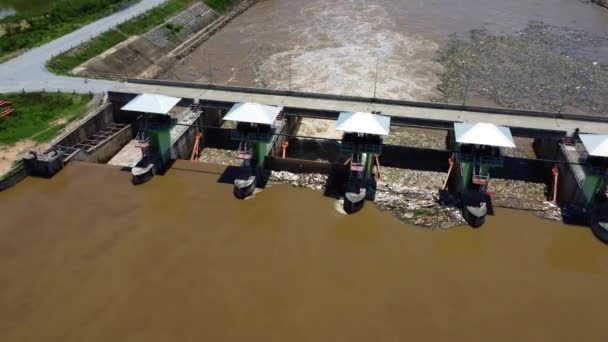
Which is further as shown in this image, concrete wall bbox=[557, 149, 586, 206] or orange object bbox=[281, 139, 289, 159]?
orange object bbox=[281, 139, 289, 159]

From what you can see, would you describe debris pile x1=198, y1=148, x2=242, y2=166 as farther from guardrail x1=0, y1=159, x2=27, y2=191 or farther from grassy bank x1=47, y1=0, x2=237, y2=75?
grassy bank x1=47, y1=0, x2=237, y2=75

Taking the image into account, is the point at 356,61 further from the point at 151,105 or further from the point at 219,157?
the point at 151,105

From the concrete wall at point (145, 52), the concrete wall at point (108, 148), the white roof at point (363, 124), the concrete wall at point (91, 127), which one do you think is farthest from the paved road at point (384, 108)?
the concrete wall at point (145, 52)

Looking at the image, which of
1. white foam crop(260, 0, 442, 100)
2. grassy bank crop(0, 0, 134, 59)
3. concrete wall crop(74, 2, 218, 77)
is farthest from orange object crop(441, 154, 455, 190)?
grassy bank crop(0, 0, 134, 59)

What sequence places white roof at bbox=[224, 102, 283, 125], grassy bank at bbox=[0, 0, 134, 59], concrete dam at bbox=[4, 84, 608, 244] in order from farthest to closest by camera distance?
grassy bank at bbox=[0, 0, 134, 59] → white roof at bbox=[224, 102, 283, 125] → concrete dam at bbox=[4, 84, 608, 244]

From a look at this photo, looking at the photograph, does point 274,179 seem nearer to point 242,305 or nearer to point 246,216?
point 246,216

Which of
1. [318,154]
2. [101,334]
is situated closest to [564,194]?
[318,154]

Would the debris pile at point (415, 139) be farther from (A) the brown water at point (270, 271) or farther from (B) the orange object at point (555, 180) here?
(A) the brown water at point (270, 271)
